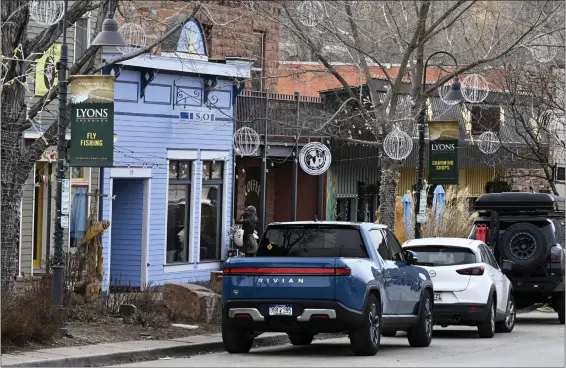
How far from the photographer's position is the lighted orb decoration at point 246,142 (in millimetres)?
32031

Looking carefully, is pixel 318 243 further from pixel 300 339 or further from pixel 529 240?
pixel 529 240

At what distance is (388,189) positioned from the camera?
93.5 feet

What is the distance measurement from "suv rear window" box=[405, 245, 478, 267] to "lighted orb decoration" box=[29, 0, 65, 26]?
7.50 meters

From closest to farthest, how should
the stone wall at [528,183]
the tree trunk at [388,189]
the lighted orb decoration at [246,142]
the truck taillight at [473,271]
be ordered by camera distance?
the truck taillight at [473,271]
the tree trunk at [388,189]
the lighted orb decoration at [246,142]
the stone wall at [528,183]

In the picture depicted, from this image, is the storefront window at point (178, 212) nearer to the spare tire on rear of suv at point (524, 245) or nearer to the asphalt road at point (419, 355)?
the spare tire on rear of suv at point (524, 245)

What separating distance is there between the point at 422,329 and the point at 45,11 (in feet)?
24.4

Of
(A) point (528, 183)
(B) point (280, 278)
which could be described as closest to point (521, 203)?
(B) point (280, 278)

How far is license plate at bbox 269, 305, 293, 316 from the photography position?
16.0 metres

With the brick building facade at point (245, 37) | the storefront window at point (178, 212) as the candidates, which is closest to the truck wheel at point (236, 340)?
the storefront window at point (178, 212)

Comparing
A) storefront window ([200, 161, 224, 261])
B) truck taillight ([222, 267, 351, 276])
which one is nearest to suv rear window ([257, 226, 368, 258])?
truck taillight ([222, 267, 351, 276])

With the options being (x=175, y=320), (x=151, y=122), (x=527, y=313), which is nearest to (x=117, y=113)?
(x=151, y=122)

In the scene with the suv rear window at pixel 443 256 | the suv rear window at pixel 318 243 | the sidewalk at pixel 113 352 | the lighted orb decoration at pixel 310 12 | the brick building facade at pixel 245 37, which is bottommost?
the sidewalk at pixel 113 352

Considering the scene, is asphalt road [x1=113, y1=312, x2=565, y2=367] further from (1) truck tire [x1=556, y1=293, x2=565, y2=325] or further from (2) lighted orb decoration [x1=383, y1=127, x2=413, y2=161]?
(2) lighted orb decoration [x1=383, y1=127, x2=413, y2=161]

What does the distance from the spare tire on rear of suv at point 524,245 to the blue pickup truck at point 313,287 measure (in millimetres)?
7143
